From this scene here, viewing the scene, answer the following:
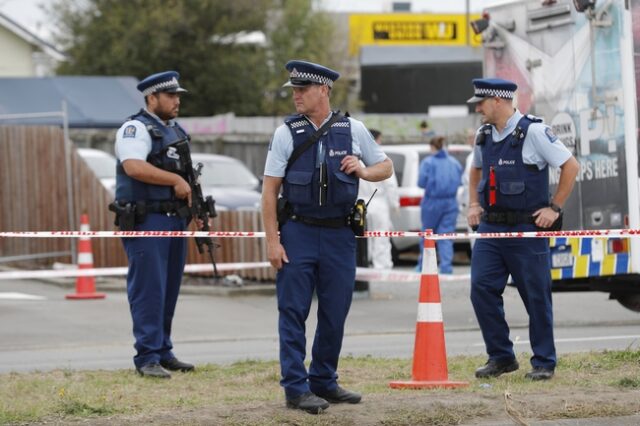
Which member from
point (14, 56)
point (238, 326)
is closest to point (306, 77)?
point (238, 326)

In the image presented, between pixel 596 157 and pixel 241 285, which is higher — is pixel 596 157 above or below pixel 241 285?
above

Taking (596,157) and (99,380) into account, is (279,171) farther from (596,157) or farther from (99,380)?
(596,157)

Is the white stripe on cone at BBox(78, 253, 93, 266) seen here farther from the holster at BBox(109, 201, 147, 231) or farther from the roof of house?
the roof of house

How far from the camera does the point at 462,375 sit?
914 cm

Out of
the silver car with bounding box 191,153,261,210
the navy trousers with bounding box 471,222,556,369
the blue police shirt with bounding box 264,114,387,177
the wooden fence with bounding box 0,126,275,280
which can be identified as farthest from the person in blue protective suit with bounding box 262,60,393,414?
the silver car with bounding box 191,153,261,210

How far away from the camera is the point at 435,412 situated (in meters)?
7.32

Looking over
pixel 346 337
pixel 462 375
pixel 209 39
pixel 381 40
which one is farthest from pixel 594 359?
pixel 381 40

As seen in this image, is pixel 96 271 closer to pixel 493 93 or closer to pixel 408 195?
pixel 408 195

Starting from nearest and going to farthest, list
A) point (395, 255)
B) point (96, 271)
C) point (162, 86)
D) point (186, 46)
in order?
point (162, 86)
point (96, 271)
point (395, 255)
point (186, 46)

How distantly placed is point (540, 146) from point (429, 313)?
126cm

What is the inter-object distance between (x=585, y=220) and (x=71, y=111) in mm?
21050

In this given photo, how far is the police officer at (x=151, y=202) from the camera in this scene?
9453 millimetres

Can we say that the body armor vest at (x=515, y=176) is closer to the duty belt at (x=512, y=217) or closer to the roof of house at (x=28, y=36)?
the duty belt at (x=512, y=217)

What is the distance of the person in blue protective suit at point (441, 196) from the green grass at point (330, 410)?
7.99 m
